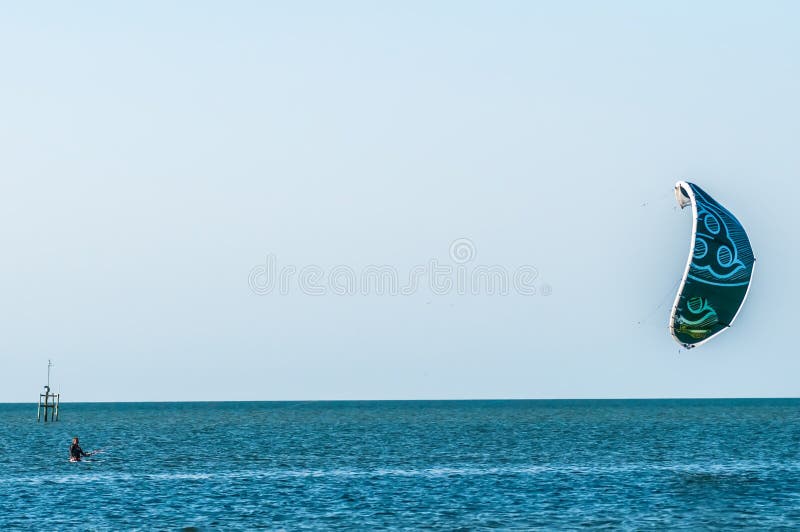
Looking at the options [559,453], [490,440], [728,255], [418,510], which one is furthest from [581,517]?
[490,440]

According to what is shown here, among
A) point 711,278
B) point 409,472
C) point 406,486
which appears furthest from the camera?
point 409,472

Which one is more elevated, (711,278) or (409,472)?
(711,278)

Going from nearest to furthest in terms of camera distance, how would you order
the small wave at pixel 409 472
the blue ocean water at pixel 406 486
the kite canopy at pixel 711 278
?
the blue ocean water at pixel 406 486, the kite canopy at pixel 711 278, the small wave at pixel 409 472

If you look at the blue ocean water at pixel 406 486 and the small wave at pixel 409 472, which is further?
the small wave at pixel 409 472

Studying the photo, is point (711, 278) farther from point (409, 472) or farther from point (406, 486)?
point (409, 472)

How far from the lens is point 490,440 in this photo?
11044 centimetres

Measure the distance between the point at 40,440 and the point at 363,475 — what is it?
196ft

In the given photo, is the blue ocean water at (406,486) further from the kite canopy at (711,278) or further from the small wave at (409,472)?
the kite canopy at (711,278)

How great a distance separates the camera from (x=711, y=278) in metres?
56.0

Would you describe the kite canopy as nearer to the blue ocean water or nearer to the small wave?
the blue ocean water

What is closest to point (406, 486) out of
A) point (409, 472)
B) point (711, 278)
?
point (409, 472)

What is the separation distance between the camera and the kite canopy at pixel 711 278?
183 feet

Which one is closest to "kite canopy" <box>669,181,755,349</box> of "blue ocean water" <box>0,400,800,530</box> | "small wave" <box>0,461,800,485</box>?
"blue ocean water" <box>0,400,800,530</box>

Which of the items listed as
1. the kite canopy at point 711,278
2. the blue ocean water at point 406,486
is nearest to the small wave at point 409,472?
the blue ocean water at point 406,486
